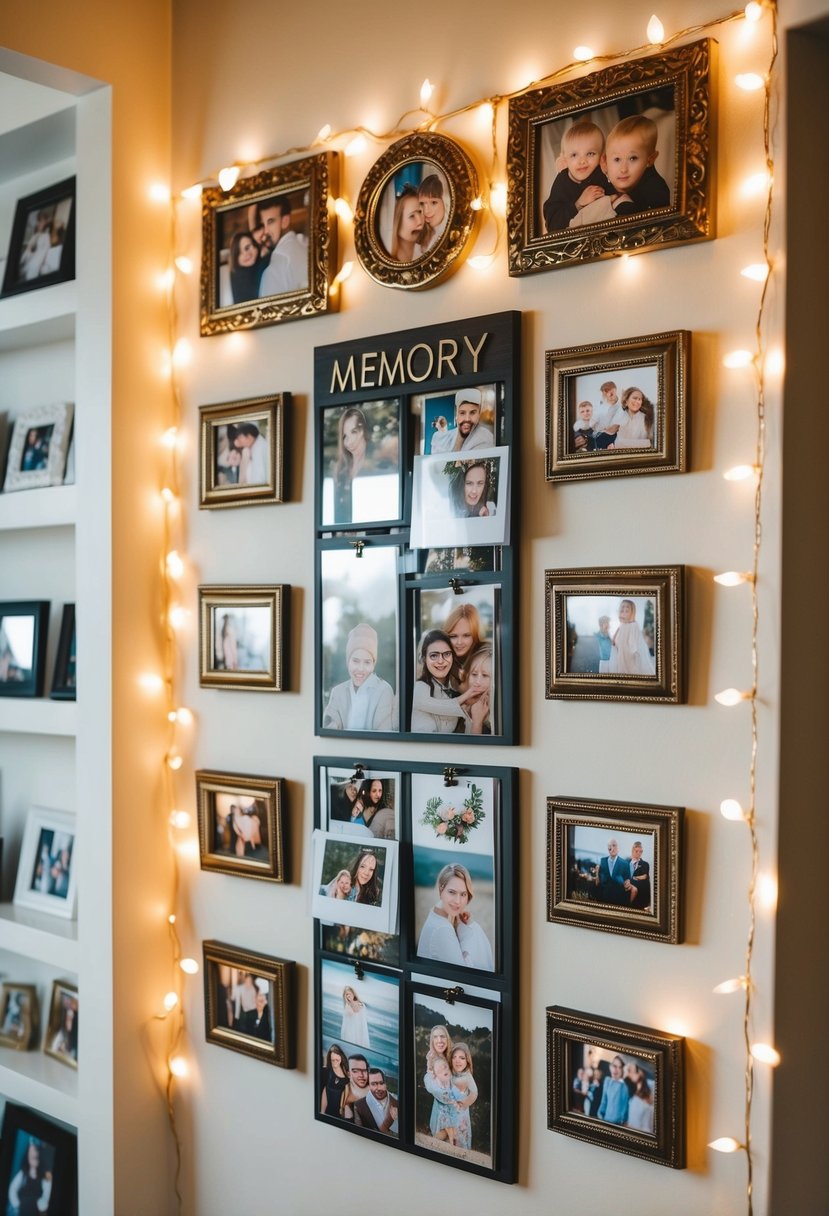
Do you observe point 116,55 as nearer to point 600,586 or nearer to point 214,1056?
point 600,586

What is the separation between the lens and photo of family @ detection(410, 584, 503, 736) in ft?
6.19

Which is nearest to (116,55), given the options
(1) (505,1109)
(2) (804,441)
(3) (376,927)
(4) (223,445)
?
(4) (223,445)

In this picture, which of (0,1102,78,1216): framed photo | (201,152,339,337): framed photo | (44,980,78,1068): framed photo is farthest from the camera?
(44,980,78,1068): framed photo

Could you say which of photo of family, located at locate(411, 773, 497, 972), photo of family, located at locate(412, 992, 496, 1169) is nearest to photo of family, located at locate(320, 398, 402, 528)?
photo of family, located at locate(411, 773, 497, 972)

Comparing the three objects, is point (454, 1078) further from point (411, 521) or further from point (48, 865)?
point (48, 865)

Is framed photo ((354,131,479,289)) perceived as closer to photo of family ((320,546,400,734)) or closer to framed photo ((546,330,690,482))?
framed photo ((546,330,690,482))

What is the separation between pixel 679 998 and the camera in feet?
5.55

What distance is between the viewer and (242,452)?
2260 millimetres

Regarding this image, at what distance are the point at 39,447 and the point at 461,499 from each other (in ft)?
3.86

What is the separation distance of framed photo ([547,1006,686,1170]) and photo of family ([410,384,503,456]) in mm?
872

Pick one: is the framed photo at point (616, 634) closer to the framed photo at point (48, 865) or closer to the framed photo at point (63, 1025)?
the framed photo at point (48, 865)

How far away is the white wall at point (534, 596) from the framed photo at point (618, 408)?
3cm

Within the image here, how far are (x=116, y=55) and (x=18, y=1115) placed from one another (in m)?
2.13

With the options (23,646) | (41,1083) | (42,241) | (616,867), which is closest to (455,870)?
(616,867)
